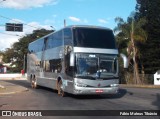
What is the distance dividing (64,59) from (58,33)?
2885mm

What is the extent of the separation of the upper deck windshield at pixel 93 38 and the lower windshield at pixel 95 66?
633 millimetres

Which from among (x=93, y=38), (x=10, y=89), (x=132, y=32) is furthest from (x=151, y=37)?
(x=93, y=38)

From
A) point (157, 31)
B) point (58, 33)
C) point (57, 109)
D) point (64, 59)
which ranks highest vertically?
point (157, 31)

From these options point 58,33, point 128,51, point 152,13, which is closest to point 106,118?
point 58,33

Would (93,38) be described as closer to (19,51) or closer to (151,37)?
(151,37)

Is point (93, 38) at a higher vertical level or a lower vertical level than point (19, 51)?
lower

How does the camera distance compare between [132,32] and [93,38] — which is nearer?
[93,38]

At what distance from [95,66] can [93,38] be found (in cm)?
166

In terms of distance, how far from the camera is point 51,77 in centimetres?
2559

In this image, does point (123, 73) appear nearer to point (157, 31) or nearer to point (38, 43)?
point (157, 31)

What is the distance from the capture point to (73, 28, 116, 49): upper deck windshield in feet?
68.8

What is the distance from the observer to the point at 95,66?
811 inches

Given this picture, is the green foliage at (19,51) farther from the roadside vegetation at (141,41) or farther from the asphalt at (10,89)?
the asphalt at (10,89)

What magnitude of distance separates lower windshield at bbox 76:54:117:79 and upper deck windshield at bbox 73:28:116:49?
2.08 feet
